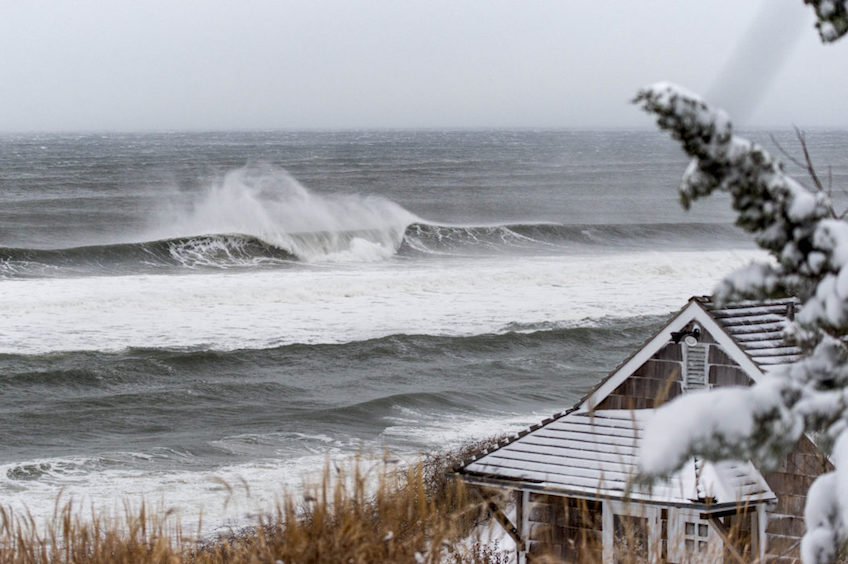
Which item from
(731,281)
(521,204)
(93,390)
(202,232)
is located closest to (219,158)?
(521,204)

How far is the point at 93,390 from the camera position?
24625 millimetres

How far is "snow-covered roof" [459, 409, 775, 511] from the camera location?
9.44 meters

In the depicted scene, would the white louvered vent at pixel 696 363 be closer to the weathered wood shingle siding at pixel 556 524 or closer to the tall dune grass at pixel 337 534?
the weathered wood shingle siding at pixel 556 524

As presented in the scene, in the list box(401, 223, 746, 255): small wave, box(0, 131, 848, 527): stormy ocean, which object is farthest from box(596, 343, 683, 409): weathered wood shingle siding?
box(401, 223, 746, 255): small wave

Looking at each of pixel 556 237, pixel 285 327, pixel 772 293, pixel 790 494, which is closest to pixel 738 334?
pixel 790 494

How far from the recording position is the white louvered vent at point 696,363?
→ 11023mm

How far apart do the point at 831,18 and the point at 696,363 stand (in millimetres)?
8868

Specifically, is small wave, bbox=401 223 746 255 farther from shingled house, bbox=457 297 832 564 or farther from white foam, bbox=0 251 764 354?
shingled house, bbox=457 297 832 564

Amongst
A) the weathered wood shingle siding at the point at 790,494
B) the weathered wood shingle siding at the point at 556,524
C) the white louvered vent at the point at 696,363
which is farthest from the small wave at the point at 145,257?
the weathered wood shingle siding at the point at 790,494

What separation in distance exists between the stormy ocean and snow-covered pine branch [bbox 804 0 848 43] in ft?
1.78

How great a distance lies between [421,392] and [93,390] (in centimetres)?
784

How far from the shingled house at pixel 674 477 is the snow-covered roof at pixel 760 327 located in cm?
1

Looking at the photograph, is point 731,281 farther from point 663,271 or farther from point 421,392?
point 663,271

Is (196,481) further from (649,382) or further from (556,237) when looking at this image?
(556,237)
